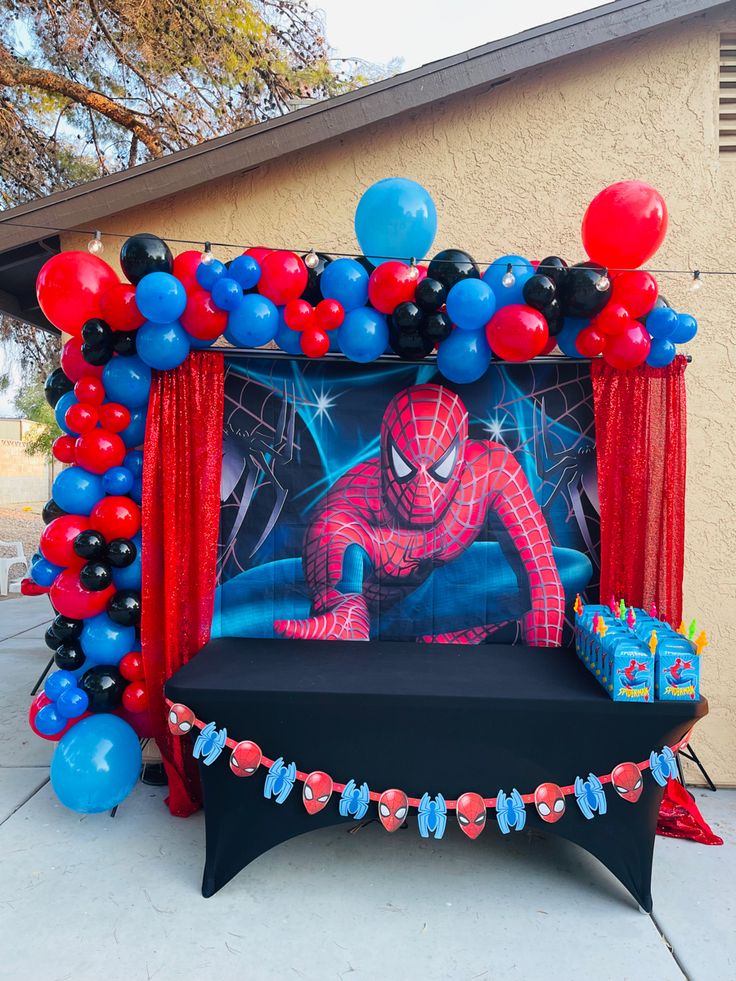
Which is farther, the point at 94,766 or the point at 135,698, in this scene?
the point at 135,698

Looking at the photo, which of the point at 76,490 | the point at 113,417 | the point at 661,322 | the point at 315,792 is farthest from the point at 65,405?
the point at 661,322

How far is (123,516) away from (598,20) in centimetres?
346

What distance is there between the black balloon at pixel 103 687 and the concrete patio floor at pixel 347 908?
1.94ft

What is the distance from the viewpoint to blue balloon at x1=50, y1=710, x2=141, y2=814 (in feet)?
9.12

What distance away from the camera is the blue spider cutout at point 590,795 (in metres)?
2.37

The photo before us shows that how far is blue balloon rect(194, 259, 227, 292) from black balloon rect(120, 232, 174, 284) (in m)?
0.16

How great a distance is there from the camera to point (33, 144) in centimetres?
813

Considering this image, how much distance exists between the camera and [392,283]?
2.64 meters

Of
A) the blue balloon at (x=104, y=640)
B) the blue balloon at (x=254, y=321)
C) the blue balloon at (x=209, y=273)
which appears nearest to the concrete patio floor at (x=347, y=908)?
the blue balloon at (x=104, y=640)

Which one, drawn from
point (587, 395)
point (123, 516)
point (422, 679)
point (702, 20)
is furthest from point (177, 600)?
point (702, 20)

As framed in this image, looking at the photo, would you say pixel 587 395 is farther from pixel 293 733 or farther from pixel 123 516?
pixel 123 516

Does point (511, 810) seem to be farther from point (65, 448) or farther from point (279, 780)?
point (65, 448)

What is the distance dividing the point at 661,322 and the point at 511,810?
2.19 metres

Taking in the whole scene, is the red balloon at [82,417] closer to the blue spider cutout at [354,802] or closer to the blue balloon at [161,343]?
the blue balloon at [161,343]
